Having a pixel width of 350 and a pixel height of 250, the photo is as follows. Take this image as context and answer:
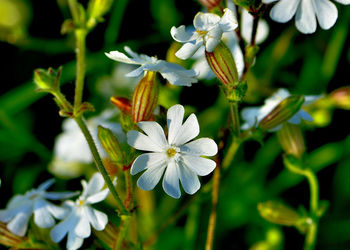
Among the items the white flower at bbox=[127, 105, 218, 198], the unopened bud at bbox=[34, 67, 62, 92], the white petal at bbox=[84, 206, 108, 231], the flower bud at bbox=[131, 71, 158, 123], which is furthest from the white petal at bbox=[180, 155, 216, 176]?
the unopened bud at bbox=[34, 67, 62, 92]

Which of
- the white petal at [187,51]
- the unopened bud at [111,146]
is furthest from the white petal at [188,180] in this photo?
the white petal at [187,51]

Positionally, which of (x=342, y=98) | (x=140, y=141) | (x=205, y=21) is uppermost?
(x=205, y=21)

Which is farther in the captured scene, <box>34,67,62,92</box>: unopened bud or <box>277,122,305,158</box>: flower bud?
<box>277,122,305,158</box>: flower bud

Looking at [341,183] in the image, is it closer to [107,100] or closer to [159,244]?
[159,244]

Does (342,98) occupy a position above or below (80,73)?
below

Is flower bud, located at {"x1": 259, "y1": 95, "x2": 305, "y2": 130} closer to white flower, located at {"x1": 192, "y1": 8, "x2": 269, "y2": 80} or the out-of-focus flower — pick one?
white flower, located at {"x1": 192, "y1": 8, "x2": 269, "y2": 80}

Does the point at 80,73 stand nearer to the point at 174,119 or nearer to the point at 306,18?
the point at 174,119

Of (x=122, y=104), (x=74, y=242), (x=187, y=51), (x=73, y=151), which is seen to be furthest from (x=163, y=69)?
(x=73, y=151)
